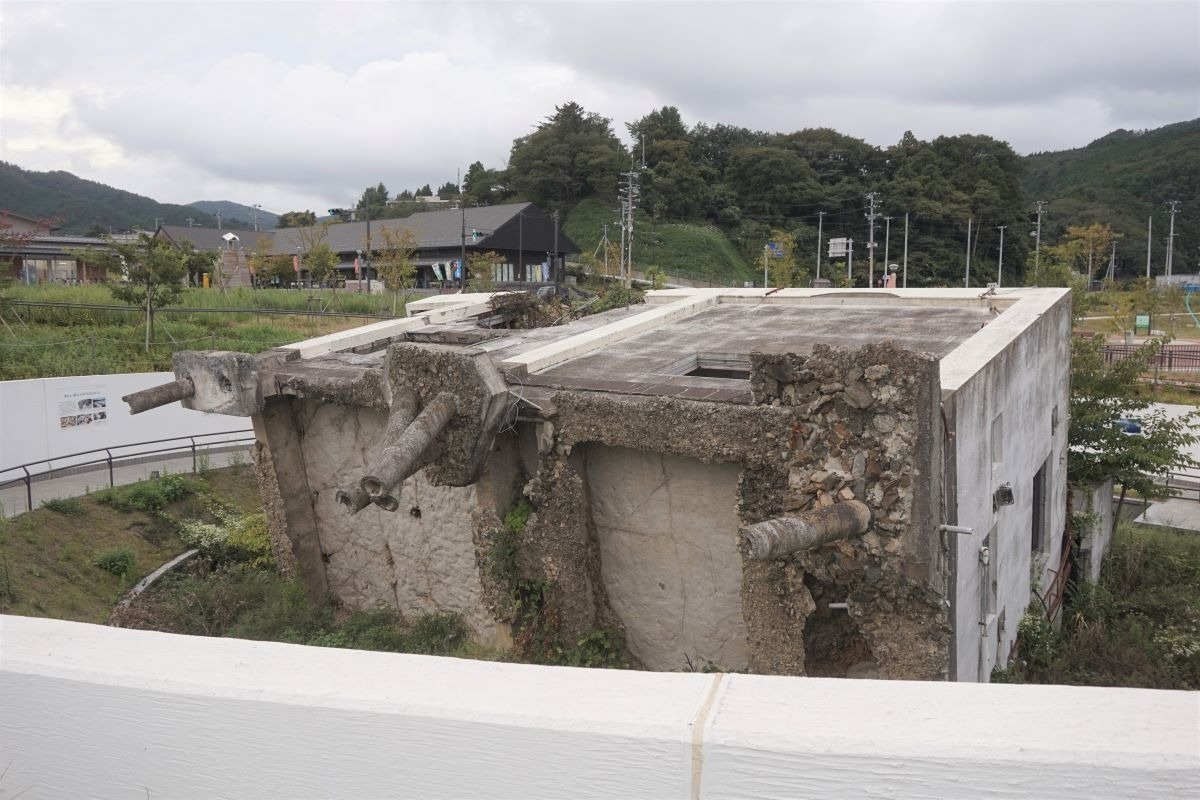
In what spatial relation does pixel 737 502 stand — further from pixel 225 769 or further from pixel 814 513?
pixel 225 769

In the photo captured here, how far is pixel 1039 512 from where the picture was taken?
43.4ft

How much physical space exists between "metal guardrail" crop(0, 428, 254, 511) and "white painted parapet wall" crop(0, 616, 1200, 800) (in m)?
13.6

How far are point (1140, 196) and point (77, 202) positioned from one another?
102 metres

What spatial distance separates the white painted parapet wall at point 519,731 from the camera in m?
1.97

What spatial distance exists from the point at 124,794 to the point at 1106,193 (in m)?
93.2

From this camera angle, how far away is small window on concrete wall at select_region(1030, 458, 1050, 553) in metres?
13.0

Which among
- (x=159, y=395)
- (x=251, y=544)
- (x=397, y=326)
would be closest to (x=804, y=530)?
(x=159, y=395)

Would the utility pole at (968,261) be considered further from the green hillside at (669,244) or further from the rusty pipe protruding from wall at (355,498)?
the rusty pipe protruding from wall at (355,498)

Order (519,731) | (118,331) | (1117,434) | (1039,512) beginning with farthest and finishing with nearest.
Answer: (118,331) → (1117,434) → (1039,512) → (519,731)

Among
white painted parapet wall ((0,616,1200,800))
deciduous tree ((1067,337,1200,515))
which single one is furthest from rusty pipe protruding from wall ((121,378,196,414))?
deciduous tree ((1067,337,1200,515))

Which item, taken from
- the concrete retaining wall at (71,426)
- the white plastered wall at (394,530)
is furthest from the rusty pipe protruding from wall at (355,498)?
the concrete retaining wall at (71,426)

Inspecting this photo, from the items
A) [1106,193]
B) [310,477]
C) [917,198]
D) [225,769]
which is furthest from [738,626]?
[1106,193]

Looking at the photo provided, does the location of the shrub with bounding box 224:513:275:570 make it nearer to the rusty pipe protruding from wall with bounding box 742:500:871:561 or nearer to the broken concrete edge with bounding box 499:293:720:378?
the broken concrete edge with bounding box 499:293:720:378

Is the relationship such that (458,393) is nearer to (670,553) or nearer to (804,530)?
(670,553)
